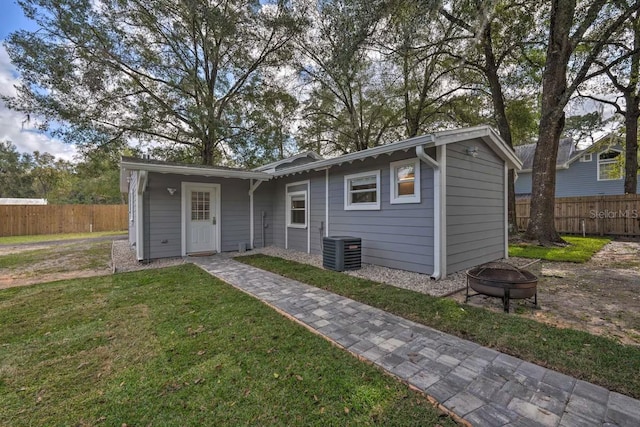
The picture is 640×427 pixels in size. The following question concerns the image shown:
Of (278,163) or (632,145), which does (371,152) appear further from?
(632,145)

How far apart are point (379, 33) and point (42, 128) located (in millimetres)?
12225

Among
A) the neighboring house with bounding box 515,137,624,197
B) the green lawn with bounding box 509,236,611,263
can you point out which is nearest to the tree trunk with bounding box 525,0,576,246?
the green lawn with bounding box 509,236,611,263

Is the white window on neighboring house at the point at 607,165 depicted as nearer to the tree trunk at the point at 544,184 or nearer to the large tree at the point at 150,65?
the tree trunk at the point at 544,184

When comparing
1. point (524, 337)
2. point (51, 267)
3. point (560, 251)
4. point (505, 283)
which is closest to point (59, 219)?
point (51, 267)

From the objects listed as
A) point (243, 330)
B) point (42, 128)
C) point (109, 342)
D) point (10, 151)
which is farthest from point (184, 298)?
point (10, 151)

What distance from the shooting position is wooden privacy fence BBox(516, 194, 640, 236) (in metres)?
9.73

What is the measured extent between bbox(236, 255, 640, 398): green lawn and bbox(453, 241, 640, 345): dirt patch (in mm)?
337

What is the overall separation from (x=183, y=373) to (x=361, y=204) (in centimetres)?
485

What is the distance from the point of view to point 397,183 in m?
5.55

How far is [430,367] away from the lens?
7.21ft

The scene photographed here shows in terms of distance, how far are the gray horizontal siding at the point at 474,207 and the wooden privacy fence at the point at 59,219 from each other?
64.7ft

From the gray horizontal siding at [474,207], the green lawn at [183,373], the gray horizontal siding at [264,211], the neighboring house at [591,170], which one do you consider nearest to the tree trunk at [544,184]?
the gray horizontal siding at [474,207]

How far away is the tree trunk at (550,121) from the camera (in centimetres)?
726

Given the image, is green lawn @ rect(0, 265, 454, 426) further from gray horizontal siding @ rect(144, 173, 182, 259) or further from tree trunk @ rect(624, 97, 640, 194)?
tree trunk @ rect(624, 97, 640, 194)
